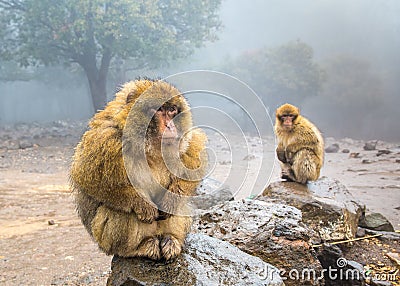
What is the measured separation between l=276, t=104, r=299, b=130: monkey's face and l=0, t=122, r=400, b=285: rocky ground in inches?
29.2

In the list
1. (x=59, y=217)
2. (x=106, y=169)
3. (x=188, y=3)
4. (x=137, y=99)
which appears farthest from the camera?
(x=188, y=3)

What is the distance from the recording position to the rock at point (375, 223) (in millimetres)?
5109

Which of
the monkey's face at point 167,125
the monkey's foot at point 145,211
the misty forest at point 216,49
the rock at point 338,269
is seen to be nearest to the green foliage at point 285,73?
the misty forest at point 216,49

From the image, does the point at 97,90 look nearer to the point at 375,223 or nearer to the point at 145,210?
the point at 375,223

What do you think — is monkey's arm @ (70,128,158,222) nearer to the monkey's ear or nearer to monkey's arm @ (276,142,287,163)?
the monkey's ear

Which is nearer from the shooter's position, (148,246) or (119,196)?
(119,196)

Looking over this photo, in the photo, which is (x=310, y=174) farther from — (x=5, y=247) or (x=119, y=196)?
(x=5, y=247)

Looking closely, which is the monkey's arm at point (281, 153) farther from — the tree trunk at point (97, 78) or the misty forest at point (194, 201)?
the tree trunk at point (97, 78)

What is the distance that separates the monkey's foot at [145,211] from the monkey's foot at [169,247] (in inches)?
8.6

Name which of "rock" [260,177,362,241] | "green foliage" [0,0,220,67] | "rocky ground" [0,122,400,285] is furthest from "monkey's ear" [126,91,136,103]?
"green foliage" [0,0,220,67]

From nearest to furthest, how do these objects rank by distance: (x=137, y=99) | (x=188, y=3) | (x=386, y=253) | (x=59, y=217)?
(x=137, y=99)
(x=386, y=253)
(x=59, y=217)
(x=188, y=3)

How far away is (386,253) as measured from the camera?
404 cm

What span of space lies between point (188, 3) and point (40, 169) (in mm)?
11687

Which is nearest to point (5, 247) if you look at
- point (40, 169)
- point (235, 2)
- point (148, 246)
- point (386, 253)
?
point (148, 246)
